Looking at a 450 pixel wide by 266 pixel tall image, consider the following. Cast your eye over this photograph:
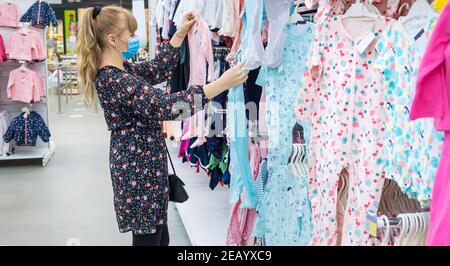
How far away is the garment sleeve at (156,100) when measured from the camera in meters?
2.43

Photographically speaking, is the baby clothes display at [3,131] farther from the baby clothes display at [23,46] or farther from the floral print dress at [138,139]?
the floral print dress at [138,139]

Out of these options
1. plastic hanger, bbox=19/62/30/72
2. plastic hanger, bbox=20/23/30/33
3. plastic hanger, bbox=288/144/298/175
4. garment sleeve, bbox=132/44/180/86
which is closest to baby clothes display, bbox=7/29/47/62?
plastic hanger, bbox=20/23/30/33

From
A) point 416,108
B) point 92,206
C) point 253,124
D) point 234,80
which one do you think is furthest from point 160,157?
point 92,206

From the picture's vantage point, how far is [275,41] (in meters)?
2.66

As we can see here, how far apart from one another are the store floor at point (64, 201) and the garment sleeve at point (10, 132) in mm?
389

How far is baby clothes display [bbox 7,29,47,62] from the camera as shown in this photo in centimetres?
694

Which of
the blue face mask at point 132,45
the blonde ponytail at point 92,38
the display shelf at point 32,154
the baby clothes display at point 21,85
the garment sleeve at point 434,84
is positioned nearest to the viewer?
the garment sleeve at point 434,84

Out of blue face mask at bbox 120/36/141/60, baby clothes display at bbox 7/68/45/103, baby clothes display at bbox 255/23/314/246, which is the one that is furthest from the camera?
baby clothes display at bbox 7/68/45/103

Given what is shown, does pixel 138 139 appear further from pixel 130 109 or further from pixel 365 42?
pixel 365 42

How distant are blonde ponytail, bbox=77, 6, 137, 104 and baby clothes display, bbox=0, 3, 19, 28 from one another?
508 centimetres

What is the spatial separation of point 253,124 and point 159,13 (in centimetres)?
344

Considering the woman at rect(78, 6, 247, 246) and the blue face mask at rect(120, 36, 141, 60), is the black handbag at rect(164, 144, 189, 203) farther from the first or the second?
the blue face mask at rect(120, 36, 141, 60)

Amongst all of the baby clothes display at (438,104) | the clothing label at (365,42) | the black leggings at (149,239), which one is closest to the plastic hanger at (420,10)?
the clothing label at (365,42)

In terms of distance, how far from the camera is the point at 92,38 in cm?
257
